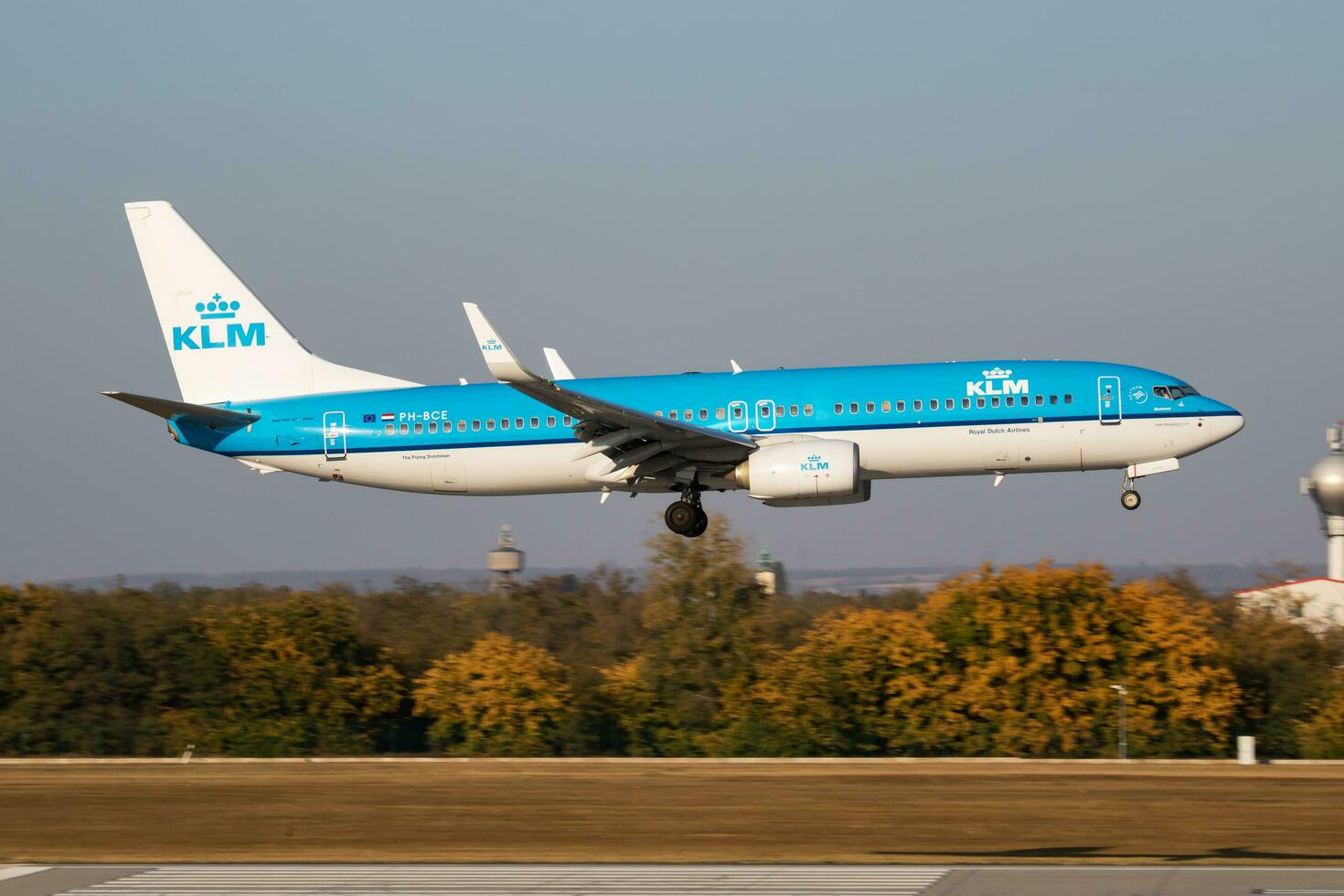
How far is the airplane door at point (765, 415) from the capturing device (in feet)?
134

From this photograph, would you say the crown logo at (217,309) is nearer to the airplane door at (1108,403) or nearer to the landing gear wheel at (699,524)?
the landing gear wheel at (699,524)

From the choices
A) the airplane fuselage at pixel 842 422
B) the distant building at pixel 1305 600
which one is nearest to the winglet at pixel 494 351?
the airplane fuselage at pixel 842 422

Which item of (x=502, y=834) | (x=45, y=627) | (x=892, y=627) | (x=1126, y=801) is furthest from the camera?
(x=45, y=627)

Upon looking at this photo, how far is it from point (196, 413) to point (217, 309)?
5338 mm

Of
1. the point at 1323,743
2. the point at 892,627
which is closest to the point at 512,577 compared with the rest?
the point at 892,627

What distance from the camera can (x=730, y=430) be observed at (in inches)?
1617

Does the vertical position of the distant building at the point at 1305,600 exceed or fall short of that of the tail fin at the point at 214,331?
it falls short

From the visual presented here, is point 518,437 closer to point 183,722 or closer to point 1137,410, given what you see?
point 1137,410

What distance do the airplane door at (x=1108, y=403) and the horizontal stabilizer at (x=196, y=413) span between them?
73.9ft

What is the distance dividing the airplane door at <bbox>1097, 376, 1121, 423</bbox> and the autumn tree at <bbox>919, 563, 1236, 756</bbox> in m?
23.2

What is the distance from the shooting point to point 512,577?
122812mm

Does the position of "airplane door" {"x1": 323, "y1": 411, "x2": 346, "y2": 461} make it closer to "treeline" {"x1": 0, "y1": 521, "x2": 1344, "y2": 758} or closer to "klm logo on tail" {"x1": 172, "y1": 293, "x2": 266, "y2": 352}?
"klm logo on tail" {"x1": 172, "y1": 293, "x2": 266, "y2": 352}

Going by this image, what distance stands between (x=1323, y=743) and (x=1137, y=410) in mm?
25185

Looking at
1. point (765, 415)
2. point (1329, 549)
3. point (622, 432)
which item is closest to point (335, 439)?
point (622, 432)
